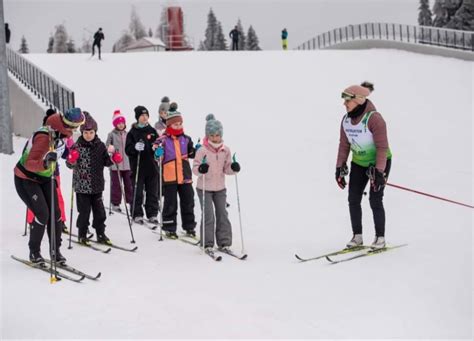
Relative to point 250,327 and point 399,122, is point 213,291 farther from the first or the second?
point 399,122

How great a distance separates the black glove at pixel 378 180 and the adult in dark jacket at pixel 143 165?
11.1 ft

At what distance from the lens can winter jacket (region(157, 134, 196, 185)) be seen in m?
7.74

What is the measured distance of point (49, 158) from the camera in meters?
5.99

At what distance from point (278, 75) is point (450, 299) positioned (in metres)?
19.7

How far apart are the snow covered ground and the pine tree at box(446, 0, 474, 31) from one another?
31813mm

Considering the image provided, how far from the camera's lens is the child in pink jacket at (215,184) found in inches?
281

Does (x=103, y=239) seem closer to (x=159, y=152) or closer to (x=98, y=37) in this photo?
(x=159, y=152)

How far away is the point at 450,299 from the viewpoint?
211 inches

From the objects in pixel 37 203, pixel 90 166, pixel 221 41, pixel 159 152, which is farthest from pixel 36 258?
pixel 221 41

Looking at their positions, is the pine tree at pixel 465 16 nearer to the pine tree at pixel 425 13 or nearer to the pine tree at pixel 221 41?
the pine tree at pixel 425 13

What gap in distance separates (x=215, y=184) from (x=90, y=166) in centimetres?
155

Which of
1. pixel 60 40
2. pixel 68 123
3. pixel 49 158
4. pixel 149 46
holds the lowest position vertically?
pixel 49 158

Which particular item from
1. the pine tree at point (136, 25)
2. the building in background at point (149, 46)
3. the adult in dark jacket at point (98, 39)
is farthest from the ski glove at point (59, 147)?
the pine tree at point (136, 25)

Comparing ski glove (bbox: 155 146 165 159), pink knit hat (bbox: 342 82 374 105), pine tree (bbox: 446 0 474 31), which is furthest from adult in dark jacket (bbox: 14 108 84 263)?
pine tree (bbox: 446 0 474 31)
